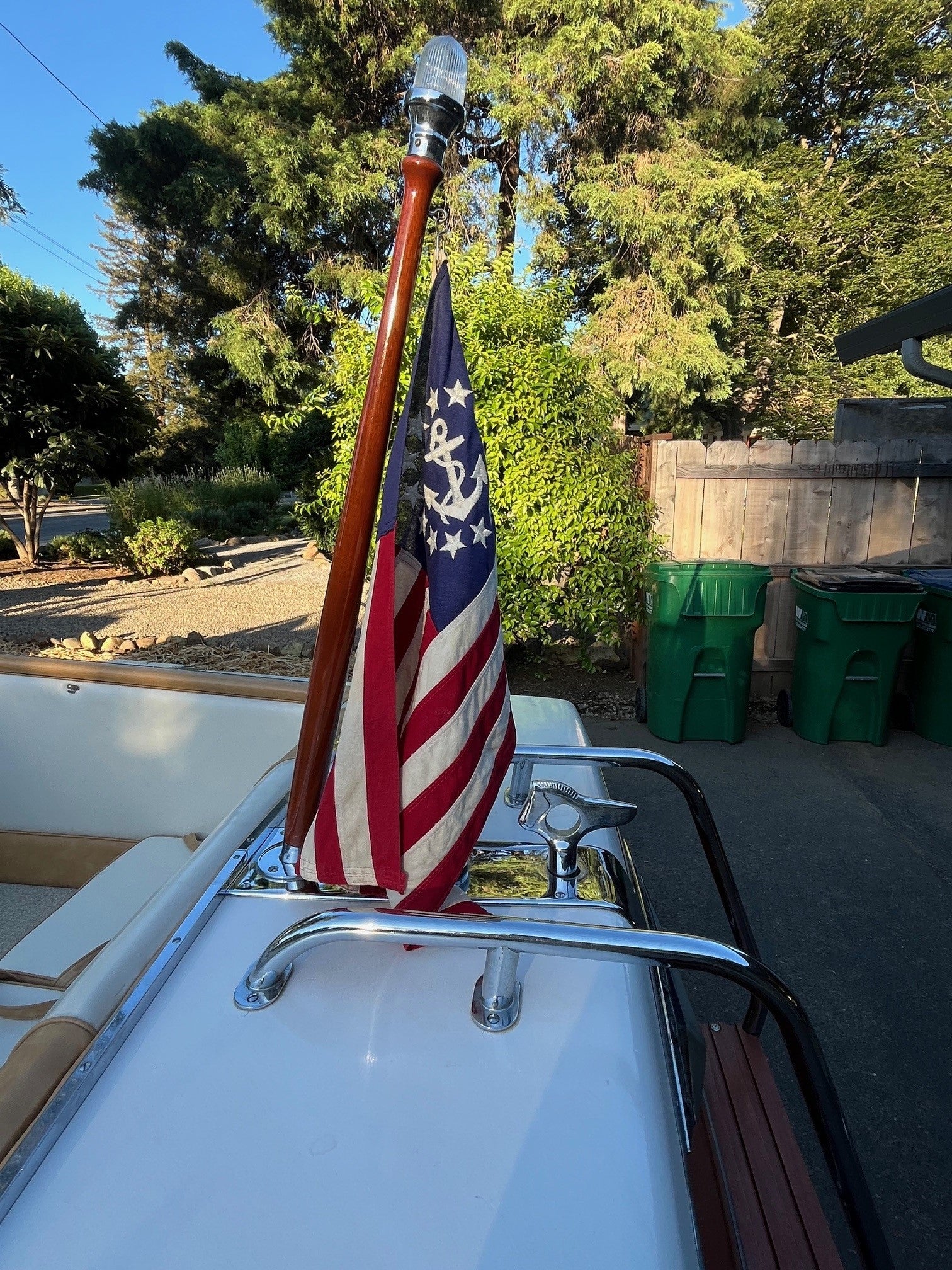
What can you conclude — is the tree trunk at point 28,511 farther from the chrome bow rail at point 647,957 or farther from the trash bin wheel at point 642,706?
the chrome bow rail at point 647,957

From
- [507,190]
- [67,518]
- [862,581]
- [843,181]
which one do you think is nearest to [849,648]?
[862,581]

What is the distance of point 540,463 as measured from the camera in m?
5.05

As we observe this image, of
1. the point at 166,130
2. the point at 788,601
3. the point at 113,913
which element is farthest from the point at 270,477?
the point at 113,913

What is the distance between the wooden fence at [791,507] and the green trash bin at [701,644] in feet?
3.23

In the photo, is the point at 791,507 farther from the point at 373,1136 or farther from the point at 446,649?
the point at 373,1136

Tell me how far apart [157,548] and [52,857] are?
868 centimetres

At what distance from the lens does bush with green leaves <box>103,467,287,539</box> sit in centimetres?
1156

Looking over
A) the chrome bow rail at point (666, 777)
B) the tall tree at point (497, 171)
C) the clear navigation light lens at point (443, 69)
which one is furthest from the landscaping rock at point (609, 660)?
the tall tree at point (497, 171)

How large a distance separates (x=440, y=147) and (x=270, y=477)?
17462mm

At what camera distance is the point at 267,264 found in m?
13.5

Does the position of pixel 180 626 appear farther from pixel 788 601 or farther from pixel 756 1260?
pixel 756 1260

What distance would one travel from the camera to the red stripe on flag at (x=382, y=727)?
103 cm

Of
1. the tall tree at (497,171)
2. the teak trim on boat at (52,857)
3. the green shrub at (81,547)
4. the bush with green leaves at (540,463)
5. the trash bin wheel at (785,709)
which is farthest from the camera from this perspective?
the tall tree at (497,171)

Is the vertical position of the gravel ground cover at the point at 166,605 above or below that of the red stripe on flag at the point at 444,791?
below
